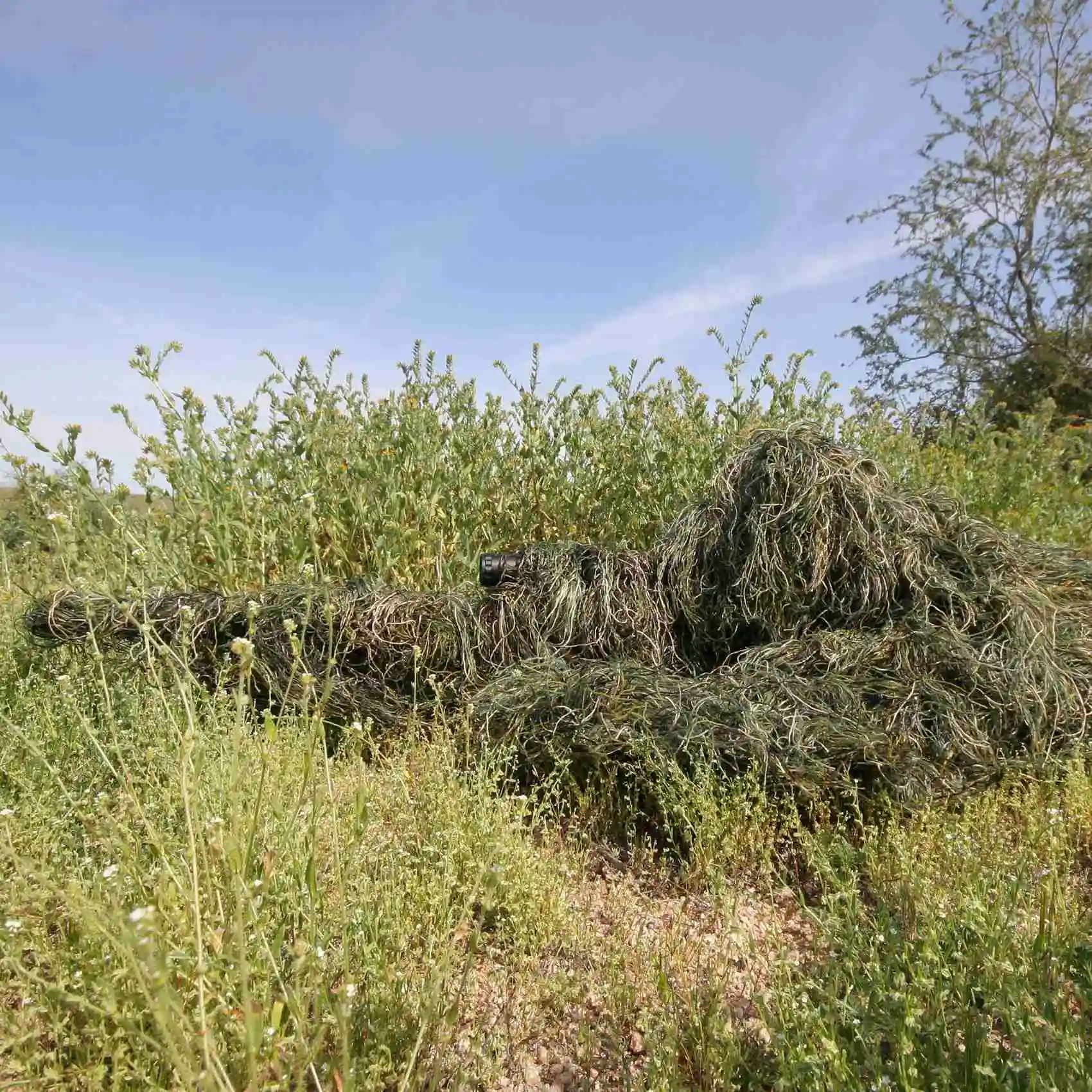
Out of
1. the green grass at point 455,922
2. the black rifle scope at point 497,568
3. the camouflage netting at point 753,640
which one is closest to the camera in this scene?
the green grass at point 455,922

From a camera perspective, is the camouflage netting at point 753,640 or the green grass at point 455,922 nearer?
the green grass at point 455,922

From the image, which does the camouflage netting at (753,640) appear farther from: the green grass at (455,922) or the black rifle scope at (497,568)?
the green grass at (455,922)

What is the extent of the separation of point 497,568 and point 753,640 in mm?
1267

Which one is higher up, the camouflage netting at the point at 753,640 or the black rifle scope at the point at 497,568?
the black rifle scope at the point at 497,568

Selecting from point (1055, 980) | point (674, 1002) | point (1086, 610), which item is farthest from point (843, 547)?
point (674, 1002)

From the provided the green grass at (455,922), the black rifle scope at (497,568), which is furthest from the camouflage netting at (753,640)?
the green grass at (455,922)

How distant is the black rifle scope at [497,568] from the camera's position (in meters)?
3.30

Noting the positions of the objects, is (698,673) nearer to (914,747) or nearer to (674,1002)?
(914,747)

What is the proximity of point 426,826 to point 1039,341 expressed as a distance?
16.1 m

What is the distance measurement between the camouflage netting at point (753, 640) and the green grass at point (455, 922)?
0.20 meters

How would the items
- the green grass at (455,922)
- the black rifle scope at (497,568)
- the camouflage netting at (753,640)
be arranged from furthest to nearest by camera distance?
1. the black rifle scope at (497,568)
2. the camouflage netting at (753,640)
3. the green grass at (455,922)

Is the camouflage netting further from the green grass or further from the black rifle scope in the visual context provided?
the green grass

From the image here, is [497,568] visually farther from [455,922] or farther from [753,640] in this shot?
[455,922]

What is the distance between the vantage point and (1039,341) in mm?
13430
